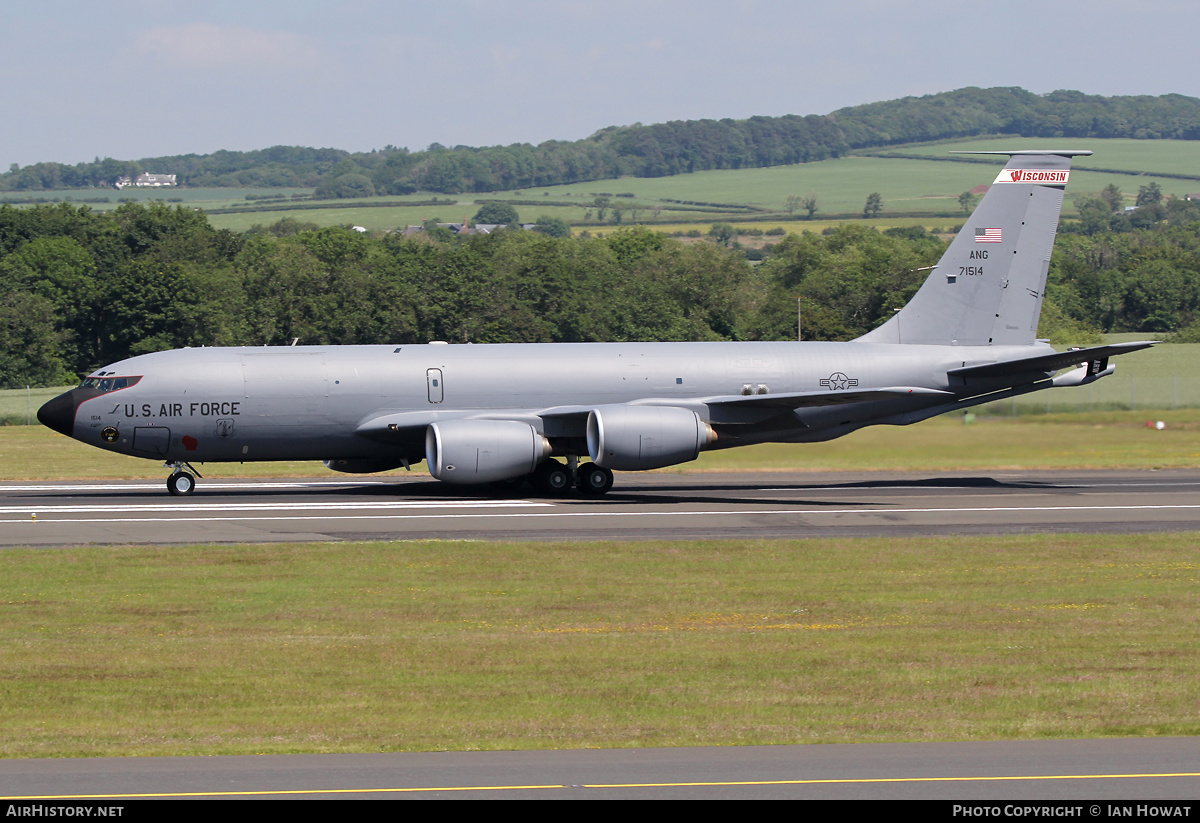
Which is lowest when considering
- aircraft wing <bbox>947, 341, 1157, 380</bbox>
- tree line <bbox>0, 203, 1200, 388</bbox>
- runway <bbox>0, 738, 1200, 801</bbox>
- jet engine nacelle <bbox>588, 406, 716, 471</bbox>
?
tree line <bbox>0, 203, 1200, 388</bbox>

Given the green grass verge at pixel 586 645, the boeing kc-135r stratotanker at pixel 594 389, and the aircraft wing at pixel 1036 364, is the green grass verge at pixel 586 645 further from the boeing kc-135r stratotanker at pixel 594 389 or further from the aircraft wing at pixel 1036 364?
the aircraft wing at pixel 1036 364

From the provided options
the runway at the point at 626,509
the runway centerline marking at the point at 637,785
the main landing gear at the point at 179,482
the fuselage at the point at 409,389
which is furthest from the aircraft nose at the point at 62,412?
the runway centerline marking at the point at 637,785

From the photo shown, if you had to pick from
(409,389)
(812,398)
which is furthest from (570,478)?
(812,398)

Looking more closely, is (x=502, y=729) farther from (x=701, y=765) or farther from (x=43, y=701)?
(x=43, y=701)

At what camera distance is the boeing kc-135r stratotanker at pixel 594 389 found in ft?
114

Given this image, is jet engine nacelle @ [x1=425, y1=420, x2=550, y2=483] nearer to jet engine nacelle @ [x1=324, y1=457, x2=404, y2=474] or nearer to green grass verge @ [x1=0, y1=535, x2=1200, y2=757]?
jet engine nacelle @ [x1=324, y1=457, x2=404, y2=474]

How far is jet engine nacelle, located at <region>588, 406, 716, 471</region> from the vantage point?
34438 millimetres

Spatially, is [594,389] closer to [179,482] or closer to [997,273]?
[179,482]

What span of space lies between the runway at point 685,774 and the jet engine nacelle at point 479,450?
2213 centimetres

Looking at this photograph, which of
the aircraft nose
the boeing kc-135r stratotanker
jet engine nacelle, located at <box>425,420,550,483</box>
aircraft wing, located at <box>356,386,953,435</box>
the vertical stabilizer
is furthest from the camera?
the vertical stabilizer

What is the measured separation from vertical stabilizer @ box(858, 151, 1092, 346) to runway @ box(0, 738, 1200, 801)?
91.7 ft

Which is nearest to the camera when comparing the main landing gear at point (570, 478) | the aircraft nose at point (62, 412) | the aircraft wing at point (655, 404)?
the aircraft nose at point (62, 412)

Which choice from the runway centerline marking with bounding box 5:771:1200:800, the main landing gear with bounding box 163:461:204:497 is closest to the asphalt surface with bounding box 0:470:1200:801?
the runway centerline marking with bounding box 5:771:1200:800

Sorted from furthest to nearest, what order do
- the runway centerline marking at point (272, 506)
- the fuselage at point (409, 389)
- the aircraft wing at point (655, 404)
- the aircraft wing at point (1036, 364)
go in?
the aircraft wing at point (1036, 364) < the aircraft wing at point (655, 404) < the fuselage at point (409, 389) < the runway centerline marking at point (272, 506)
